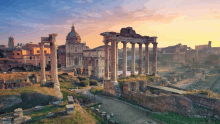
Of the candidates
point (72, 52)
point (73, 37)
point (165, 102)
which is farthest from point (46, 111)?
point (73, 37)

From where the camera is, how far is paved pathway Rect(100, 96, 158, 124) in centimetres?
1029

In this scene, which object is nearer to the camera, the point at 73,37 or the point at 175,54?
the point at 73,37

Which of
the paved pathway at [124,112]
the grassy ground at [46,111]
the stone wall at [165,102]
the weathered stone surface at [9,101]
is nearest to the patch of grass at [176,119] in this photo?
the stone wall at [165,102]

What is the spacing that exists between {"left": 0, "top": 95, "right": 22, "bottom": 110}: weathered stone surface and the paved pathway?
7.70 metres

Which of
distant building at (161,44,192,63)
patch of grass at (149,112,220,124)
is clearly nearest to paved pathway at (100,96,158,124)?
patch of grass at (149,112,220,124)


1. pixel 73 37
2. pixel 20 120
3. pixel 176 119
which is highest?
pixel 73 37

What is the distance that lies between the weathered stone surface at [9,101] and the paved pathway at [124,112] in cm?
770

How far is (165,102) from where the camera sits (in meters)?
11.2

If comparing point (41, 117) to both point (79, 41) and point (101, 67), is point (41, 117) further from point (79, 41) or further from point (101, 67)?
point (79, 41)

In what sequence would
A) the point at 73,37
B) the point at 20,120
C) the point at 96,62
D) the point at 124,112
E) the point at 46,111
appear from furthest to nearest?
the point at 73,37 < the point at 96,62 < the point at 124,112 < the point at 46,111 < the point at 20,120

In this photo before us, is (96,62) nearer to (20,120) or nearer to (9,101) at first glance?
(9,101)

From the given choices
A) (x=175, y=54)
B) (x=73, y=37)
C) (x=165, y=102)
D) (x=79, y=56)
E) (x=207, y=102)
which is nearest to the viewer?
(x=207, y=102)

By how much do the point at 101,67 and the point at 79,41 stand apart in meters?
18.2

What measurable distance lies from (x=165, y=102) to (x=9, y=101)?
536 inches
